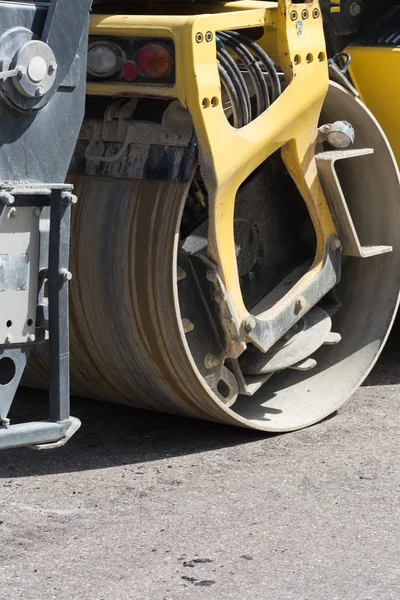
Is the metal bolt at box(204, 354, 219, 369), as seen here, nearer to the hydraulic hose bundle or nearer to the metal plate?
the hydraulic hose bundle

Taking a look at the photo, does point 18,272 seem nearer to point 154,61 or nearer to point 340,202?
point 154,61

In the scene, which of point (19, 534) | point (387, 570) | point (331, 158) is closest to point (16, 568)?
point (19, 534)

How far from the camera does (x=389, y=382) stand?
4648 mm

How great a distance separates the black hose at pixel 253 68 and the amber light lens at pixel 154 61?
29 cm

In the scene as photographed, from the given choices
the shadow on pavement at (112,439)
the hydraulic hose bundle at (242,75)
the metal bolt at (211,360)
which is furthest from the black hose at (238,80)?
the shadow on pavement at (112,439)

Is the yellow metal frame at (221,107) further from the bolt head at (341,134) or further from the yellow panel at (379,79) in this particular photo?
the yellow panel at (379,79)

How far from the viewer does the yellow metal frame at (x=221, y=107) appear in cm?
334

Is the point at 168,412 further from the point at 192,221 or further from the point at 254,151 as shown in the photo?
Answer: the point at 254,151

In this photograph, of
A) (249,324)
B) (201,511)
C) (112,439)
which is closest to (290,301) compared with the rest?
(249,324)

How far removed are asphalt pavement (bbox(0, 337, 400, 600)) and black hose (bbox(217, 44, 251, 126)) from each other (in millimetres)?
1056

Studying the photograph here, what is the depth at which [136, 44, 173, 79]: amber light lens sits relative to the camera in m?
3.36

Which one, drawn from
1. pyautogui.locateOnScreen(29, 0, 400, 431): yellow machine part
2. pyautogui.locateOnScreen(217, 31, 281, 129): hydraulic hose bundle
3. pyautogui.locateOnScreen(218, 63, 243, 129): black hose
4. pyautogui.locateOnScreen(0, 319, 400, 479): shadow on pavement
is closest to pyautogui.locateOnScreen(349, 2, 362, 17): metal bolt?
pyautogui.locateOnScreen(29, 0, 400, 431): yellow machine part

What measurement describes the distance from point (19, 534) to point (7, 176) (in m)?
0.95

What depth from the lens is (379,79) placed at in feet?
13.9
